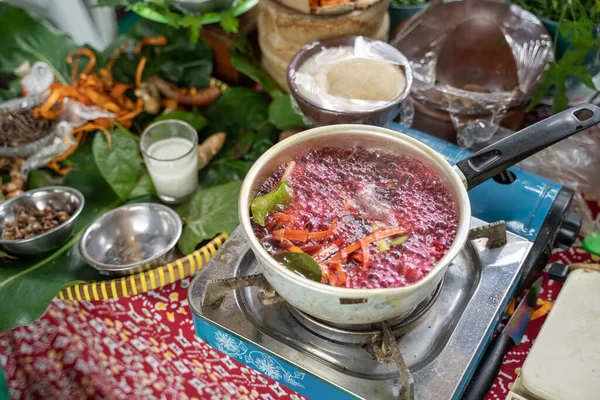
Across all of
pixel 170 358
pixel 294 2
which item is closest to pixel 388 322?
pixel 170 358

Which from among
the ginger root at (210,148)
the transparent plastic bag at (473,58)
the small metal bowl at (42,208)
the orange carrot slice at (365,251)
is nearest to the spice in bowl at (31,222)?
the small metal bowl at (42,208)

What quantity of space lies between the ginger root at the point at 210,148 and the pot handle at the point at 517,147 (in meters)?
0.92

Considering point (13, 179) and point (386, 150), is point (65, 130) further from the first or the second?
point (386, 150)

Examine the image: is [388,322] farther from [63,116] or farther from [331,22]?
[63,116]

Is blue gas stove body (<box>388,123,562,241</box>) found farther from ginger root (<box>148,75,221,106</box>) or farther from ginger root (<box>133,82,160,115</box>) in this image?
ginger root (<box>133,82,160,115</box>)

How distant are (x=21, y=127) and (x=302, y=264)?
4.38 ft

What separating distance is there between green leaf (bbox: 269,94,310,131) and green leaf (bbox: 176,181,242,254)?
9.7 inches

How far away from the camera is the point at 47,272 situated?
1.41 metres

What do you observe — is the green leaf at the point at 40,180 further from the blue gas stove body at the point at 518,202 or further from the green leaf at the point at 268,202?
the blue gas stove body at the point at 518,202

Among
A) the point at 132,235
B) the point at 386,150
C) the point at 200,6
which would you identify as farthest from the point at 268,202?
the point at 200,6

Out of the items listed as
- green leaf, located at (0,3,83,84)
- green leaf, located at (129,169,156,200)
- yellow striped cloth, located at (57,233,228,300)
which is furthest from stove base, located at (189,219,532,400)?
green leaf, located at (0,3,83,84)

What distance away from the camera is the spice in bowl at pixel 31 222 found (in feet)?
4.79

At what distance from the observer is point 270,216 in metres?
0.96

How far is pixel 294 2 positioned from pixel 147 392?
1.14 metres
